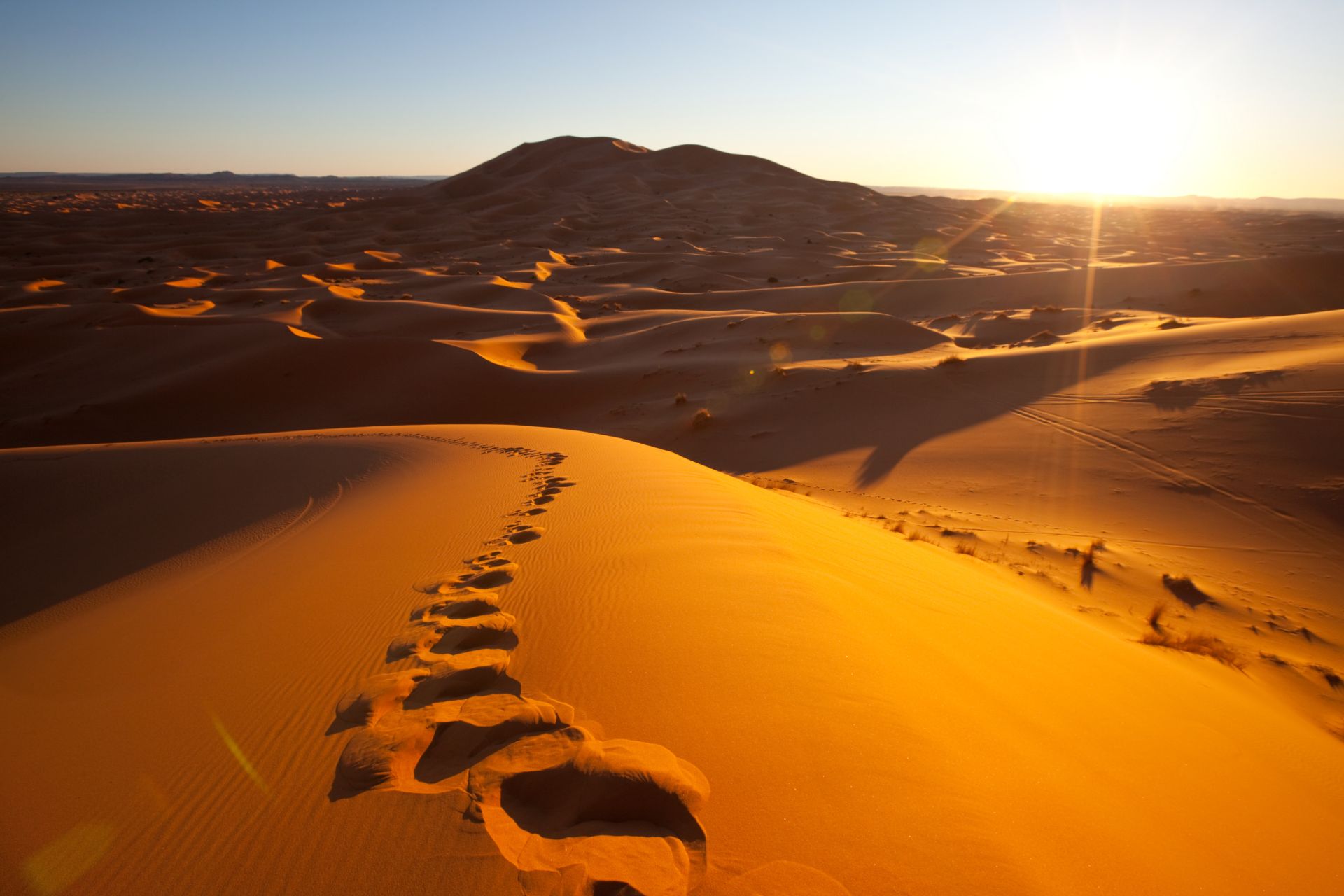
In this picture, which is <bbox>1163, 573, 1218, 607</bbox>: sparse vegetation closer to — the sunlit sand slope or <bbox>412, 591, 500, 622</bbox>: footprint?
the sunlit sand slope

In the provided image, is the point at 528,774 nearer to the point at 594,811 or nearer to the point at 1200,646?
the point at 594,811

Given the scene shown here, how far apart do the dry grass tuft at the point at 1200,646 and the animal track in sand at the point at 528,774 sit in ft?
16.3

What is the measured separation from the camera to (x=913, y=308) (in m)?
28.4

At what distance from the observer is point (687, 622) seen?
351cm

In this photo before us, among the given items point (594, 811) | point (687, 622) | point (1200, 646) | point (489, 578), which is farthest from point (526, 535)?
point (1200, 646)

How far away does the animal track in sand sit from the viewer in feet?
6.38

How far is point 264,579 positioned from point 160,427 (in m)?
15.1

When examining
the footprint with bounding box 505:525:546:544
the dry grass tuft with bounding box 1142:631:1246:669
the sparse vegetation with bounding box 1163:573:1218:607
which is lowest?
the sparse vegetation with bounding box 1163:573:1218:607

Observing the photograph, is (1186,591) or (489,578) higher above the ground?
(489,578)

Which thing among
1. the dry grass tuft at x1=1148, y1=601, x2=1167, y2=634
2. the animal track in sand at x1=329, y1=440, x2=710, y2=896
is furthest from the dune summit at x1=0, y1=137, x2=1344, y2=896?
the dry grass tuft at x1=1148, y1=601, x2=1167, y2=634

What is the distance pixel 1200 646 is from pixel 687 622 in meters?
4.57

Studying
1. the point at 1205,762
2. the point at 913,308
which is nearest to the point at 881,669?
the point at 1205,762

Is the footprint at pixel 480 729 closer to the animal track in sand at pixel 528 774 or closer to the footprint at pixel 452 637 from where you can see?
the animal track in sand at pixel 528 774

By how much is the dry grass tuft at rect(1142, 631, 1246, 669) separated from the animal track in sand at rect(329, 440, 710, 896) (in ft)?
16.3
